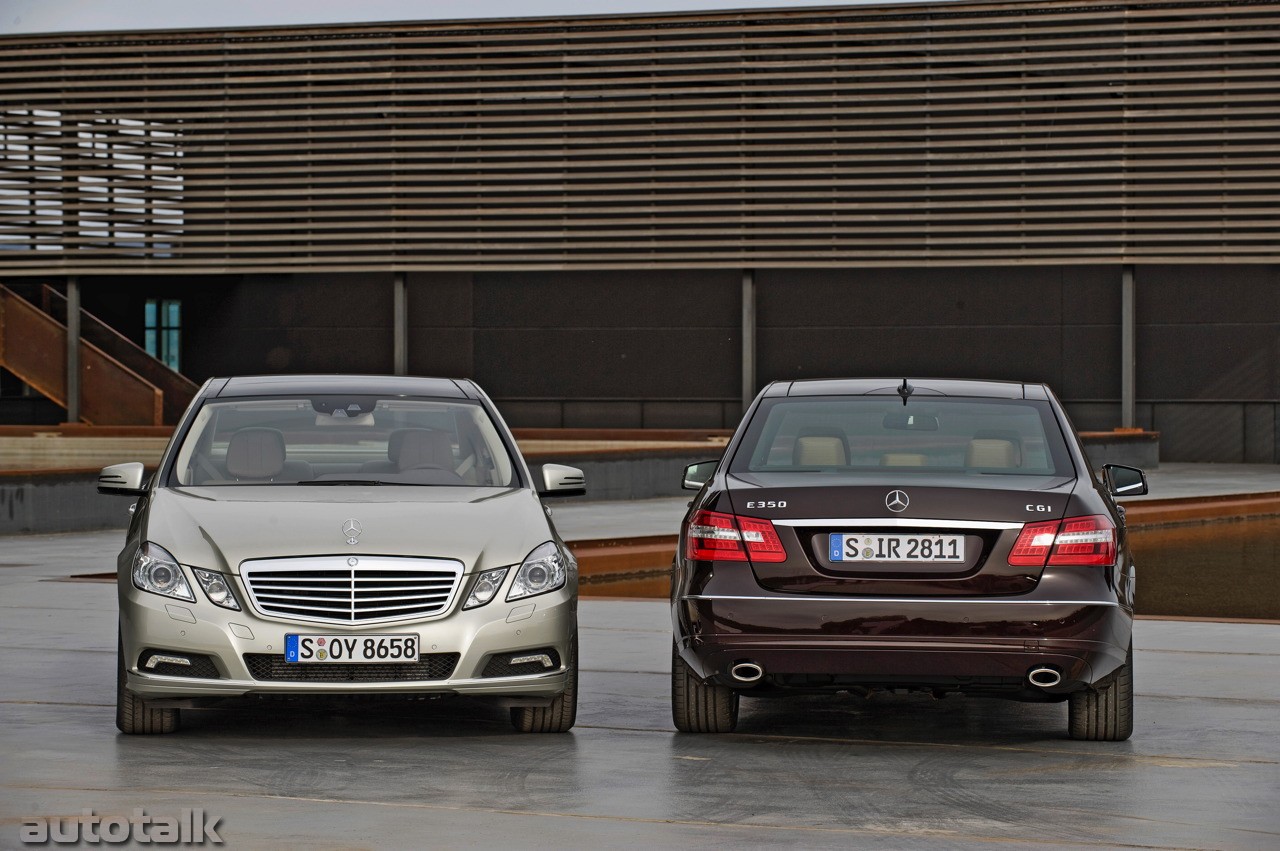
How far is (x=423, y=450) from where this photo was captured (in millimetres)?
8766

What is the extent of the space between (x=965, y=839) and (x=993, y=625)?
4.18 ft

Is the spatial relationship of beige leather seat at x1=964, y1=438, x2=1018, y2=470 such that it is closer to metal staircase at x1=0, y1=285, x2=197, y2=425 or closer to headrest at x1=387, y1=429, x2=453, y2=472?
headrest at x1=387, y1=429, x2=453, y2=472

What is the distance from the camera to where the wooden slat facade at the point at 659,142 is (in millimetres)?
32906

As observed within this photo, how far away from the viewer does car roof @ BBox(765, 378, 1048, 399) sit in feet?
26.9

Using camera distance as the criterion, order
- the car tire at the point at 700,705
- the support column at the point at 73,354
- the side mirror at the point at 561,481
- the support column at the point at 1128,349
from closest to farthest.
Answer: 1. the car tire at the point at 700,705
2. the side mirror at the point at 561,481
3. the support column at the point at 1128,349
4. the support column at the point at 73,354

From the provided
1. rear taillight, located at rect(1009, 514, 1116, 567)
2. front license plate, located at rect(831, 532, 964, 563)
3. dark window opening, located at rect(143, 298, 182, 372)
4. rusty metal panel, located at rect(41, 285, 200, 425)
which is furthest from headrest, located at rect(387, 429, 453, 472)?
dark window opening, located at rect(143, 298, 182, 372)

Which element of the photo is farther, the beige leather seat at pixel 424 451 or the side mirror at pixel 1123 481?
the beige leather seat at pixel 424 451

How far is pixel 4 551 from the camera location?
16797 mm

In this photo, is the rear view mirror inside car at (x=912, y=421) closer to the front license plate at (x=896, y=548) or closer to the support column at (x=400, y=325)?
the front license plate at (x=896, y=548)

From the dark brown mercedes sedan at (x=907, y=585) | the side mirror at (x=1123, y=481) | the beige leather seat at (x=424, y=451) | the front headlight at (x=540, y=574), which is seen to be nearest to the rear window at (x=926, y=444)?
the dark brown mercedes sedan at (x=907, y=585)

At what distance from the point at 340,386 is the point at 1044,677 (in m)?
3.60

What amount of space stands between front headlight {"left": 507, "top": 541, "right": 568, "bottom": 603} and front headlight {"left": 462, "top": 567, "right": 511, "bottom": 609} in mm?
60

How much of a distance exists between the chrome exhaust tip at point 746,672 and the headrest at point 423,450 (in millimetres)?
2010

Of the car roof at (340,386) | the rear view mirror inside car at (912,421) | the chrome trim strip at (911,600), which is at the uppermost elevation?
the car roof at (340,386)
